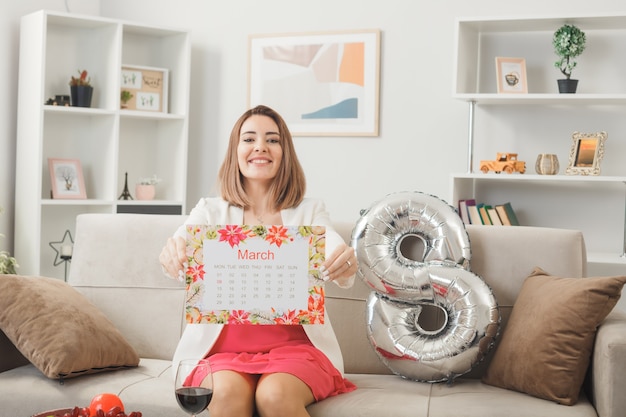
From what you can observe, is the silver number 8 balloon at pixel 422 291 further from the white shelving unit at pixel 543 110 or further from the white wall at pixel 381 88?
Result: the white wall at pixel 381 88

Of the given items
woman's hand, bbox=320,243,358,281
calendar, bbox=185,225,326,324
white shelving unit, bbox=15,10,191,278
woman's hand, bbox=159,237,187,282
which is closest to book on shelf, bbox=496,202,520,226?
white shelving unit, bbox=15,10,191,278

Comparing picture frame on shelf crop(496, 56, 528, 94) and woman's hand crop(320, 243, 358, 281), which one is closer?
woman's hand crop(320, 243, 358, 281)

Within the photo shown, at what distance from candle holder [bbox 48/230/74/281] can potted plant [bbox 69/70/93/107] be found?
71 centimetres

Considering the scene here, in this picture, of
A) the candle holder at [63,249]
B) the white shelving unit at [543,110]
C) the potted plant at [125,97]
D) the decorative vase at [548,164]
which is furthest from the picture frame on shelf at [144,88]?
the decorative vase at [548,164]

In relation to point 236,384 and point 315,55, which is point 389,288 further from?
point 315,55

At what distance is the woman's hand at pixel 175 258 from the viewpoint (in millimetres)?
2256

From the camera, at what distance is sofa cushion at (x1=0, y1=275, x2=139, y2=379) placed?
7.73 ft

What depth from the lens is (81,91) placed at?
447cm

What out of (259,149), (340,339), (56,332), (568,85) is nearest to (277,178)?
(259,149)

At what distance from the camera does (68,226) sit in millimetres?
4703

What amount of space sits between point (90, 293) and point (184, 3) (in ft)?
8.42

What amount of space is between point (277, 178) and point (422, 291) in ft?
1.80

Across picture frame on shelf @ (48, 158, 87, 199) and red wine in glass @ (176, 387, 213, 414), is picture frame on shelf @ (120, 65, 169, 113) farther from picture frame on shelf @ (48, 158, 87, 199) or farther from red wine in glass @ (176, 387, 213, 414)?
red wine in glass @ (176, 387, 213, 414)

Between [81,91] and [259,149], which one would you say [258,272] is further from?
[81,91]
